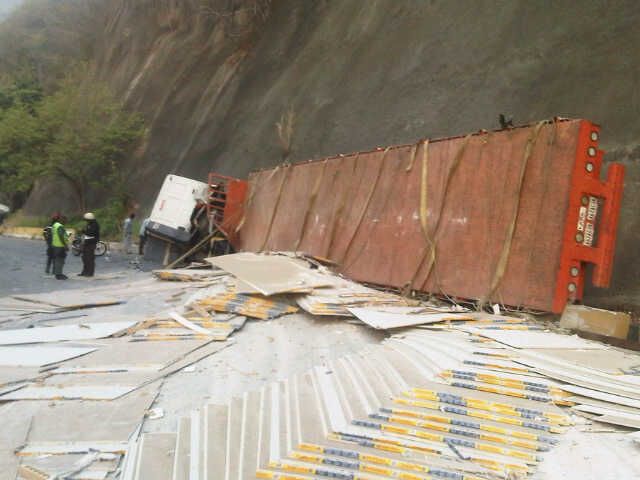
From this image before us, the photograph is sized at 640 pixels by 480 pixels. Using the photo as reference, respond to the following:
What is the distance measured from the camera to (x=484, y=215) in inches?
223

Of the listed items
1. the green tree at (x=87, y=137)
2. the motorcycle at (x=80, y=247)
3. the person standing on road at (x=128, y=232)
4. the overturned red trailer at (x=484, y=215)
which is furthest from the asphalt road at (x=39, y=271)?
the green tree at (x=87, y=137)

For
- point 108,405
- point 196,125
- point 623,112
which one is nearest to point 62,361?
point 108,405

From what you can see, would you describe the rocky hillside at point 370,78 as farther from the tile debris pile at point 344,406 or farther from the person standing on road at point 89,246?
the person standing on road at point 89,246

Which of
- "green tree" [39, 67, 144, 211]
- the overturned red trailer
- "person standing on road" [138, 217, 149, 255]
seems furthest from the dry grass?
"green tree" [39, 67, 144, 211]

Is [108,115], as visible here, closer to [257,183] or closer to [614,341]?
[257,183]

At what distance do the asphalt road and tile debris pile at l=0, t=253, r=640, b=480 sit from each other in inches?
169

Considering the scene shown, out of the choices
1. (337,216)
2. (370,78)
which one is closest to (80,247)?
(337,216)

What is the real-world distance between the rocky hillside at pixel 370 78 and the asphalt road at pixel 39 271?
5687mm

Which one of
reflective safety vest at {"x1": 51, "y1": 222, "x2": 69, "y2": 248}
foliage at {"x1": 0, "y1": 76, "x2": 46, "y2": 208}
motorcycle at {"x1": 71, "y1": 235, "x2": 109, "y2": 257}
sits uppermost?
foliage at {"x1": 0, "y1": 76, "x2": 46, "y2": 208}

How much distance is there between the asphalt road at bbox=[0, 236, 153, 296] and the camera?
834 cm

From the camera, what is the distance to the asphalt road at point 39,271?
8336 millimetres

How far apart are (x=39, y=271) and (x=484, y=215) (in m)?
9.26

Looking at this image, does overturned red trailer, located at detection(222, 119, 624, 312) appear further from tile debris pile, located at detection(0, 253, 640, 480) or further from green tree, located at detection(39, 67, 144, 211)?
green tree, located at detection(39, 67, 144, 211)

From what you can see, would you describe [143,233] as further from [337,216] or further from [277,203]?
[337,216]
